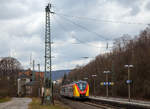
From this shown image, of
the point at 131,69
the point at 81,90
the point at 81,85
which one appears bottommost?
the point at 81,90

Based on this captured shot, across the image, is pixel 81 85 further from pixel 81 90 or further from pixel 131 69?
pixel 131 69

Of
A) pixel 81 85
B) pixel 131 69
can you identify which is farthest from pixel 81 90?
pixel 131 69

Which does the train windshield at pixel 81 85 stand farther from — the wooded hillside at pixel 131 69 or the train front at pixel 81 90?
the wooded hillside at pixel 131 69

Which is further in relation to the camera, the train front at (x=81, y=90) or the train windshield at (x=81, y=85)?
the train windshield at (x=81, y=85)

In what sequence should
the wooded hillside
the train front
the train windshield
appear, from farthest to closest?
1. the wooded hillside
2. the train windshield
3. the train front

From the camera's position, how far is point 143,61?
53625 mm

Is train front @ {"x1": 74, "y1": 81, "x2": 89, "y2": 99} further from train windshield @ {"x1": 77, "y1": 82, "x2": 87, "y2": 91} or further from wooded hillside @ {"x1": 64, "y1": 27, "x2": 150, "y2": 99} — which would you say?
wooded hillside @ {"x1": 64, "y1": 27, "x2": 150, "y2": 99}

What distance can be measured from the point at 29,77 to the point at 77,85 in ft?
166

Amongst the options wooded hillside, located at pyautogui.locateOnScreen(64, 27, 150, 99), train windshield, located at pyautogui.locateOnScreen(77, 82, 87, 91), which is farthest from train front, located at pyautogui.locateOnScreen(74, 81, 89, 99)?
wooded hillside, located at pyautogui.locateOnScreen(64, 27, 150, 99)

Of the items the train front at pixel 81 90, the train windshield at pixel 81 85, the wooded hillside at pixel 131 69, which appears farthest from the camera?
the wooded hillside at pixel 131 69

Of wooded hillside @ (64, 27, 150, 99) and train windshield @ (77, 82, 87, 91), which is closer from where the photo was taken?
train windshield @ (77, 82, 87, 91)

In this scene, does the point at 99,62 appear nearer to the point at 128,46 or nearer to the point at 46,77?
the point at 128,46

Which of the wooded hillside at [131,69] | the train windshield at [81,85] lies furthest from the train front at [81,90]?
the wooded hillside at [131,69]

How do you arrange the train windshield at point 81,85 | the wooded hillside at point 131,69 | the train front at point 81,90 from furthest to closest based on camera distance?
the wooded hillside at point 131,69 < the train windshield at point 81,85 < the train front at point 81,90
